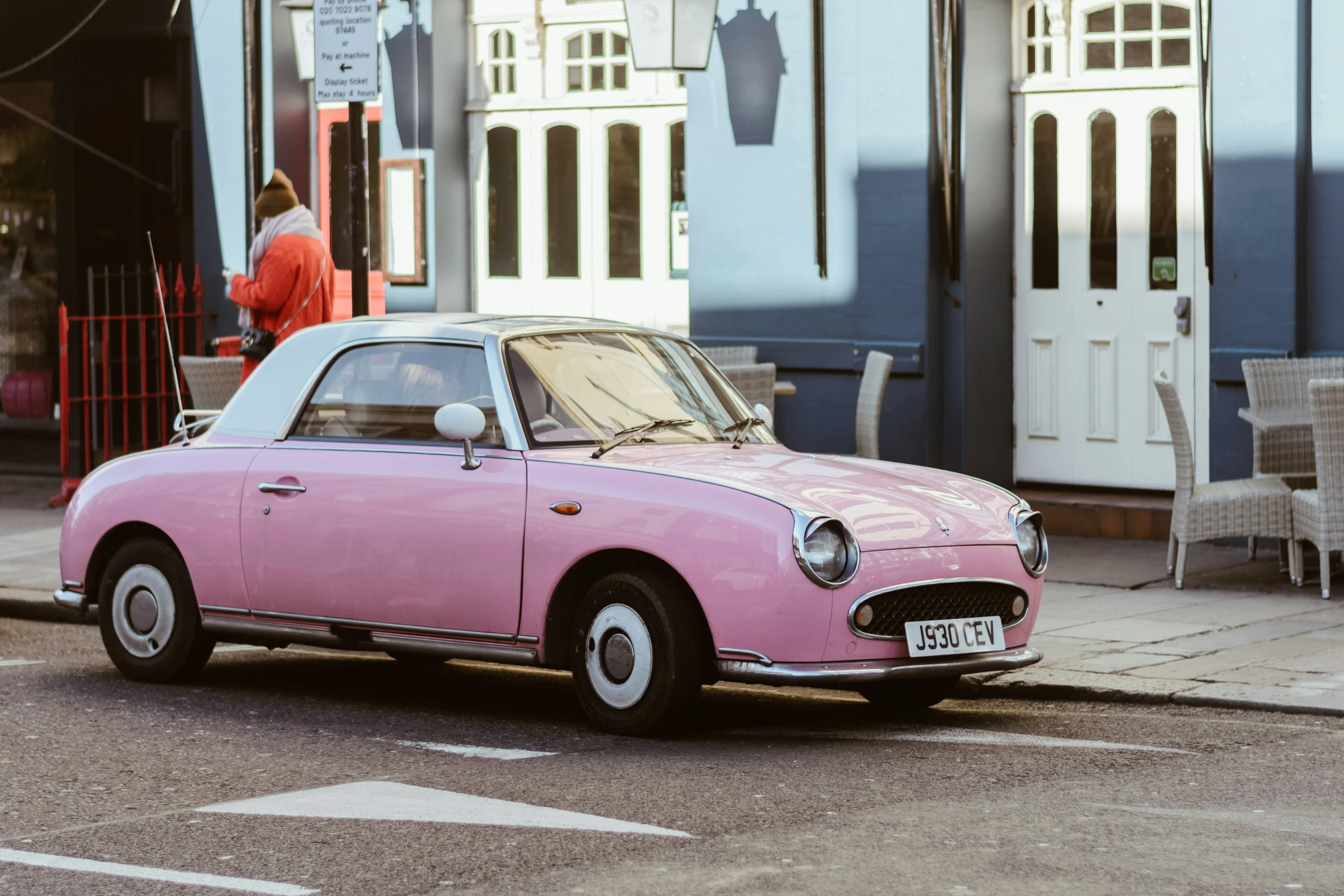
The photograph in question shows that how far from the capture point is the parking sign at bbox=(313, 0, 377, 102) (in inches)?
409

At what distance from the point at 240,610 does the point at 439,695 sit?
88cm

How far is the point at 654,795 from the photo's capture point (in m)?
6.25

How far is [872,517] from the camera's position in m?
7.06

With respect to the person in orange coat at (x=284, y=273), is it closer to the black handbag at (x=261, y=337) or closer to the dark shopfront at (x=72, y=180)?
the black handbag at (x=261, y=337)

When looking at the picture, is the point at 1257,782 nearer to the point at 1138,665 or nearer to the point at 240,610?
the point at 1138,665

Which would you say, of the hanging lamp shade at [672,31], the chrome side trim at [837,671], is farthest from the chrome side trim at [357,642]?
the hanging lamp shade at [672,31]

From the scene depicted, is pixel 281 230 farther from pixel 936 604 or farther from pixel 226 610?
pixel 936 604

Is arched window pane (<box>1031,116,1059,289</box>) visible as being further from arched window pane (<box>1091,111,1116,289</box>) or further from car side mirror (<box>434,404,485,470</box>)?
car side mirror (<box>434,404,485,470</box>)

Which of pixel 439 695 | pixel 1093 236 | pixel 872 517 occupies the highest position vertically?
pixel 1093 236

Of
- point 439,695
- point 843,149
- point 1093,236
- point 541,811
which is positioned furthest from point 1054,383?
point 541,811

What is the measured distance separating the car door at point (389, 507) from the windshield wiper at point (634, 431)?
1.03ft

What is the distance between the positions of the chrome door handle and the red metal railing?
730 centimetres

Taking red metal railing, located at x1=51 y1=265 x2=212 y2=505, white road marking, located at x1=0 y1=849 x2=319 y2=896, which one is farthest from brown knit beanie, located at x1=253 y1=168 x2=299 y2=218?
white road marking, located at x1=0 y1=849 x2=319 y2=896

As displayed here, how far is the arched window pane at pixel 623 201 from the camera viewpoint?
14703 mm
